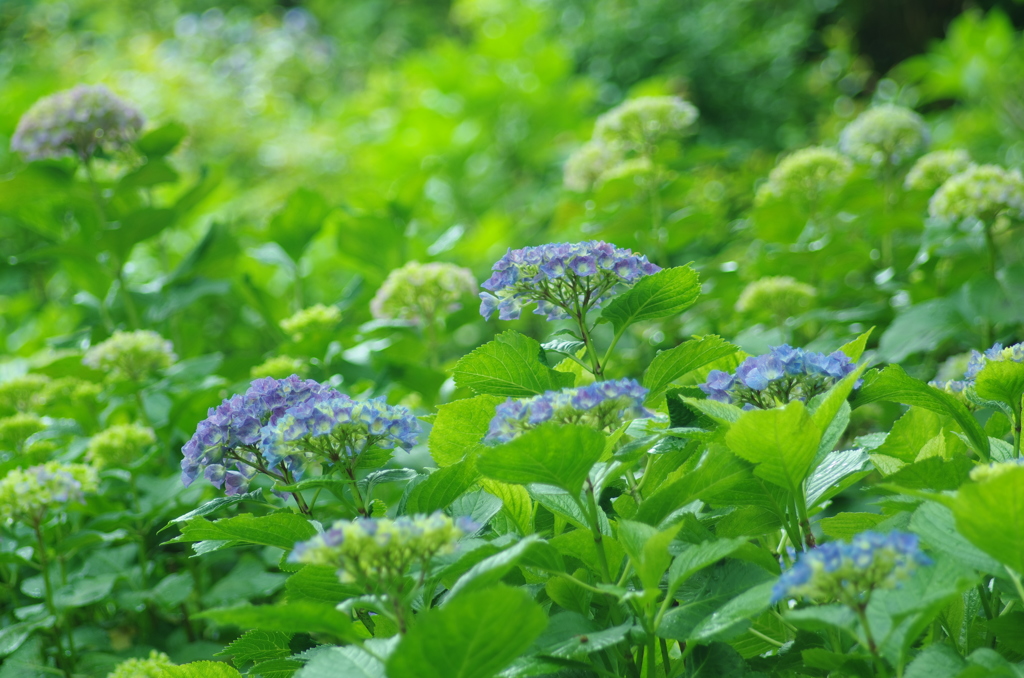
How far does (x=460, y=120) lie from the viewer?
526 cm

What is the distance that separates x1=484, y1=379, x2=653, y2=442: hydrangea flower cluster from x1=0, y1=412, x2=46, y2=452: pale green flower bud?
151cm

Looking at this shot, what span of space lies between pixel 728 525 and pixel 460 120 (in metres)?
4.40

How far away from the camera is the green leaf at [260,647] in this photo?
49.3 inches

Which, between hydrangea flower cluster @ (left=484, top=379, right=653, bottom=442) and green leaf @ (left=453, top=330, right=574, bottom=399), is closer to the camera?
hydrangea flower cluster @ (left=484, top=379, right=653, bottom=442)

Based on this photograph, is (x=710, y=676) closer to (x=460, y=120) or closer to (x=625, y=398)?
(x=625, y=398)

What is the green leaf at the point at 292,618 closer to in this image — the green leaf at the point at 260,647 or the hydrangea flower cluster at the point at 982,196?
the green leaf at the point at 260,647

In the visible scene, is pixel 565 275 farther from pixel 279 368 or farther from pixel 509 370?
pixel 279 368

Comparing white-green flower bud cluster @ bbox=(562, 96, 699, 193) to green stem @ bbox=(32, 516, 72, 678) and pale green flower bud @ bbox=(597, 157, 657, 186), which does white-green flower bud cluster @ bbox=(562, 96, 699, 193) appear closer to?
pale green flower bud @ bbox=(597, 157, 657, 186)

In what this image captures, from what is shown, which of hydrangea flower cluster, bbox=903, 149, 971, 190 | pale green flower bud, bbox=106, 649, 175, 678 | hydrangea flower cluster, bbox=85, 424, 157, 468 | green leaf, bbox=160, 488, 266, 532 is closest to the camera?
green leaf, bbox=160, 488, 266, 532

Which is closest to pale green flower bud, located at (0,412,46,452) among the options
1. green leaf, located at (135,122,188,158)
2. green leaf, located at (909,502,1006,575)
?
green leaf, located at (135,122,188,158)

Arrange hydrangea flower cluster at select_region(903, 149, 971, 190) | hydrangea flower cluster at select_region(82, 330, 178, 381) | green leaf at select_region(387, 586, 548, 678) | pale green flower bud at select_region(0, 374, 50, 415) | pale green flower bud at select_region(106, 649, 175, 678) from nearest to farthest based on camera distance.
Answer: green leaf at select_region(387, 586, 548, 678) → pale green flower bud at select_region(106, 649, 175, 678) → hydrangea flower cluster at select_region(82, 330, 178, 381) → pale green flower bud at select_region(0, 374, 50, 415) → hydrangea flower cluster at select_region(903, 149, 971, 190)

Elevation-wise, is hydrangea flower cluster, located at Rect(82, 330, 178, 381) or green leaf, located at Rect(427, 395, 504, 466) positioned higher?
green leaf, located at Rect(427, 395, 504, 466)

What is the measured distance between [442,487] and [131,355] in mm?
1362

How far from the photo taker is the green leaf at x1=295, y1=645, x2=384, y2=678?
0.92 metres
